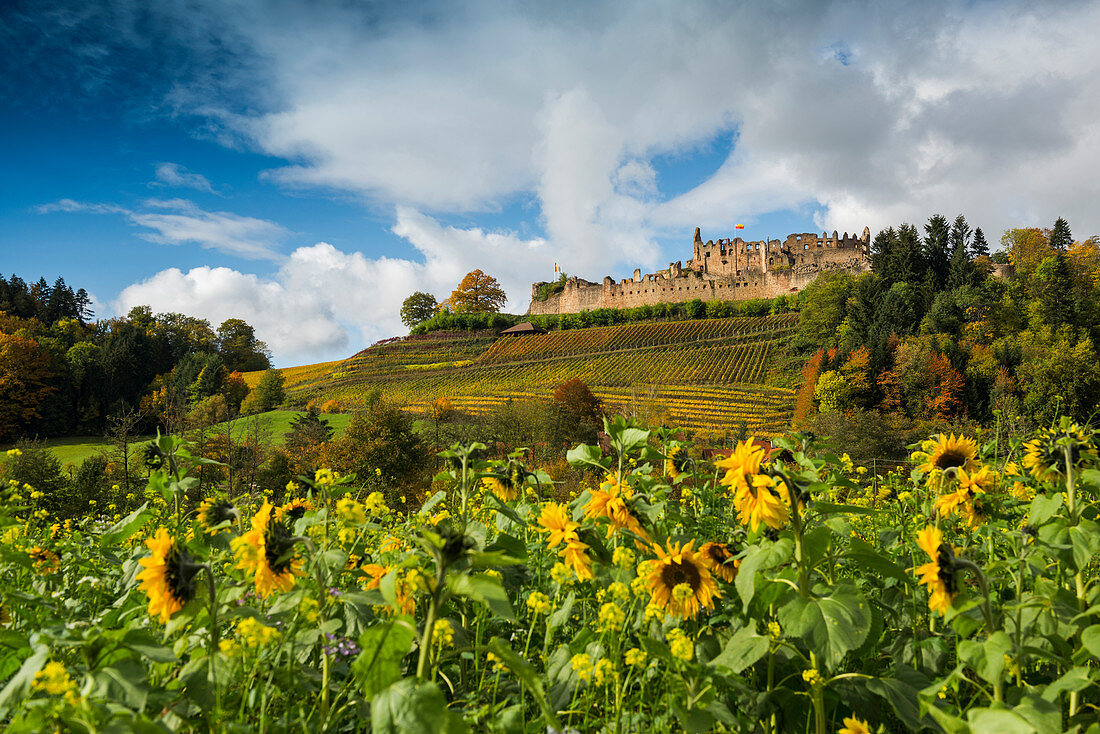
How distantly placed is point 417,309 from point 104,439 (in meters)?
52.6

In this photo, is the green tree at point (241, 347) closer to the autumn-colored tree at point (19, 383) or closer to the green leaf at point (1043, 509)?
the autumn-colored tree at point (19, 383)

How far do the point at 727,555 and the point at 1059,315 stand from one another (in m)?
55.3

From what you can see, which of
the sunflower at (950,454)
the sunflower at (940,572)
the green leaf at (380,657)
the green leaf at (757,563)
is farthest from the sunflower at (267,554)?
the sunflower at (950,454)

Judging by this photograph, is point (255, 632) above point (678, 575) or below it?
above

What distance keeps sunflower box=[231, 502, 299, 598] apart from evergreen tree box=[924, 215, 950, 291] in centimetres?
5983

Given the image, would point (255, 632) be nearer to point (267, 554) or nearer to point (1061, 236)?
point (267, 554)

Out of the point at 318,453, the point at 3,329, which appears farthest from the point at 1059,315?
the point at 3,329

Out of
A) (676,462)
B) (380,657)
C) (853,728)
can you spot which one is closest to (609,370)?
(676,462)

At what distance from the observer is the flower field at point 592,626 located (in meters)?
1.21

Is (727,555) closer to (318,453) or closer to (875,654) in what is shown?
(875,654)

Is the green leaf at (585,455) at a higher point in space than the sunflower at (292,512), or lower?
higher

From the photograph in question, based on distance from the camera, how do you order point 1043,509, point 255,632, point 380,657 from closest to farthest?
point 380,657 → point 255,632 → point 1043,509

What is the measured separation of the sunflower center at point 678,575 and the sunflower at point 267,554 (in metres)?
1.17

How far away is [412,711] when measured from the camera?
3.36 ft
